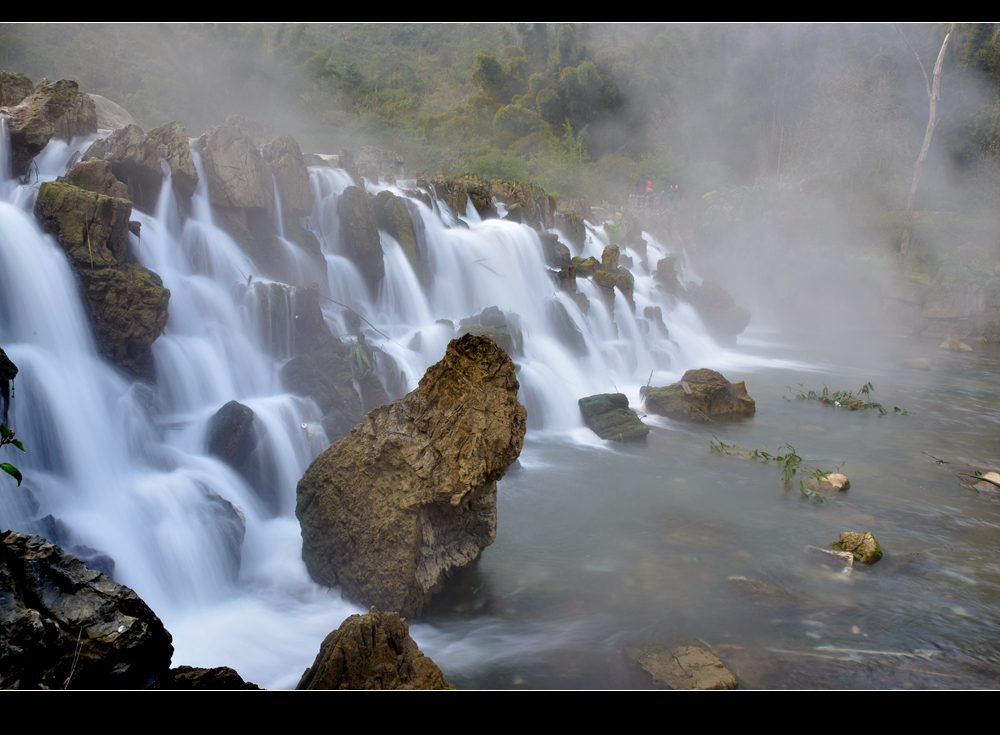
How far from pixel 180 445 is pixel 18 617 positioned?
460 cm

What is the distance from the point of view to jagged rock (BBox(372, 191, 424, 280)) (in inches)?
500

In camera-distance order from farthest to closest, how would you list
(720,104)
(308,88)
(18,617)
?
(720,104), (308,88), (18,617)

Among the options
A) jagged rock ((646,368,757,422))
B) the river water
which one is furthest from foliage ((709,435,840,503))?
jagged rock ((646,368,757,422))

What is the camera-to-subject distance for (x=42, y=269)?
20.7 ft

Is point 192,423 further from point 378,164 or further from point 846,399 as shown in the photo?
point 378,164

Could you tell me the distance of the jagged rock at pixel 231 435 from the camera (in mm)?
6348

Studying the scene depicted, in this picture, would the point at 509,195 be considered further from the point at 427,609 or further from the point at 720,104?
the point at 720,104

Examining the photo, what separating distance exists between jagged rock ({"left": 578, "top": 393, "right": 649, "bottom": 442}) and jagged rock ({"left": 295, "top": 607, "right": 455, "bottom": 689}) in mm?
6757

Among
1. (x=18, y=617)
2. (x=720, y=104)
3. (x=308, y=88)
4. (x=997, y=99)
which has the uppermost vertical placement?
(x=720, y=104)

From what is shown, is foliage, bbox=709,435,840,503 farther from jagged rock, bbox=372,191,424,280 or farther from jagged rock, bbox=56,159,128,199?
jagged rock, bbox=56,159,128,199

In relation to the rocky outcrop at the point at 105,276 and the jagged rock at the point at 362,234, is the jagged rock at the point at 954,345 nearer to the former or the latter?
the jagged rock at the point at 362,234

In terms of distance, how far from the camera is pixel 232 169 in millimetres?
10180

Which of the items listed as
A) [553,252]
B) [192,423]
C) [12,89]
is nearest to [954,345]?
[553,252]

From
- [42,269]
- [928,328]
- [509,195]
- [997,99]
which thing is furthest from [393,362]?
[997,99]
